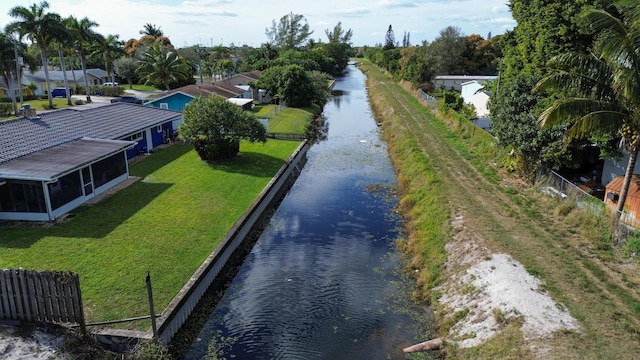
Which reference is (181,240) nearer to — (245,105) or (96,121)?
(96,121)

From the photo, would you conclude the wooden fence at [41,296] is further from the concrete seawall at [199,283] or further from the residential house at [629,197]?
the residential house at [629,197]

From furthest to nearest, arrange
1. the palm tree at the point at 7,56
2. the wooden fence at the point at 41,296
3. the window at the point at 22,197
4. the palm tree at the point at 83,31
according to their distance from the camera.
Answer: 1. the palm tree at the point at 83,31
2. the palm tree at the point at 7,56
3. the window at the point at 22,197
4. the wooden fence at the point at 41,296

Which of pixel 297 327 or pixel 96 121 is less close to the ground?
pixel 96 121

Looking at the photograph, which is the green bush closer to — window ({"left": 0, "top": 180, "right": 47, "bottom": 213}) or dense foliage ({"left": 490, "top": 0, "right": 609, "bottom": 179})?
window ({"left": 0, "top": 180, "right": 47, "bottom": 213})

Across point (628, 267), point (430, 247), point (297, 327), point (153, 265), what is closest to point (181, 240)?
point (153, 265)

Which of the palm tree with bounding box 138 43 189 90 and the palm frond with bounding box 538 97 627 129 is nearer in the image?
A: the palm frond with bounding box 538 97 627 129

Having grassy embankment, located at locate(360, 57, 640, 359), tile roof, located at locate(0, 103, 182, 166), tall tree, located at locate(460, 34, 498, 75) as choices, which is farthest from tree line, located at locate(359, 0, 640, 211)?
tall tree, located at locate(460, 34, 498, 75)

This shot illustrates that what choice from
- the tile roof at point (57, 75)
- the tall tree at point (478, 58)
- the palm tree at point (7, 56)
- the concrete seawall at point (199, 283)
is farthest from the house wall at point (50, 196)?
the tall tree at point (478, 58)
